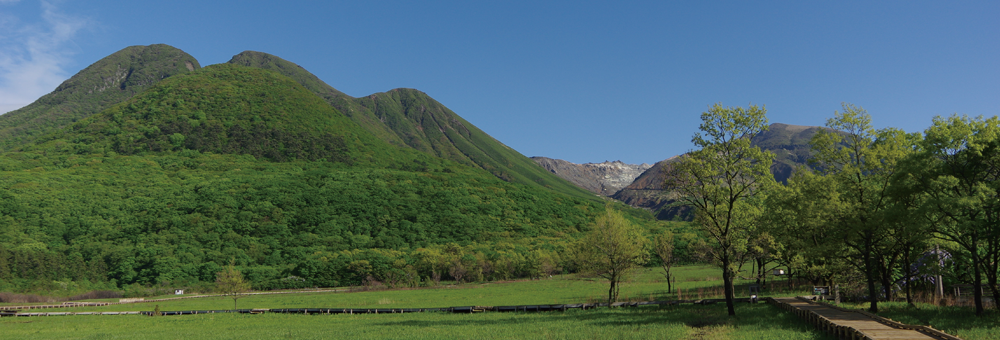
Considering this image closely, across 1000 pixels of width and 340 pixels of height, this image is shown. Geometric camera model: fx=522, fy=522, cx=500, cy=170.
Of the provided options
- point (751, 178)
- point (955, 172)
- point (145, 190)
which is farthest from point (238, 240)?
point (955, 172)

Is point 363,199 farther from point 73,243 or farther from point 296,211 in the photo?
point 73,243

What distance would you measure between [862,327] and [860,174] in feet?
58.7

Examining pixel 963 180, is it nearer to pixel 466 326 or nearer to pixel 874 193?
pixel 874 193

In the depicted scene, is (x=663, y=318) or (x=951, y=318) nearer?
(x=951, y=318)

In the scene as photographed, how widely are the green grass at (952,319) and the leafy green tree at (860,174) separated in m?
2.91

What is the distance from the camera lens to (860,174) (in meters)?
36.6

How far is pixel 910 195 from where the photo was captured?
3153cm

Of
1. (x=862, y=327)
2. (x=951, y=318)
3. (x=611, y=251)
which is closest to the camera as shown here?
(x=862, y=327)

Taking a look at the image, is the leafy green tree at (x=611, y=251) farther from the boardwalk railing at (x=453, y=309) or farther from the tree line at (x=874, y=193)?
the tree line at (x=874, y=193)

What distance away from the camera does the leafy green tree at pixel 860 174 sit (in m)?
34.2

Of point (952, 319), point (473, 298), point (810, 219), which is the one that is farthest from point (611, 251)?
point (952, 319)

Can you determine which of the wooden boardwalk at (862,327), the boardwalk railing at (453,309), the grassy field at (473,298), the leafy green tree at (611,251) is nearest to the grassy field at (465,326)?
the wooden boardwalk at (862,327)

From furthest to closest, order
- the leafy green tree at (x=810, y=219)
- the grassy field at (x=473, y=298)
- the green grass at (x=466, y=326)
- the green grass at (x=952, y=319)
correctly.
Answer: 1. the grassy field at (x=473, y=298)
2. the leafy green tree at (x=810, y=219)
3. the green grass at (x=466, y=326)
4. the green grass at (x=952, y=319)

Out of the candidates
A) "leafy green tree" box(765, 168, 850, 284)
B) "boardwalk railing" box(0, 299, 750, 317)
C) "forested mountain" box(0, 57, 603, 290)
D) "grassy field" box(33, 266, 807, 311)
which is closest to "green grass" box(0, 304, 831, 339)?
"boardwalk railing" box(0, 299, 750, 317)
